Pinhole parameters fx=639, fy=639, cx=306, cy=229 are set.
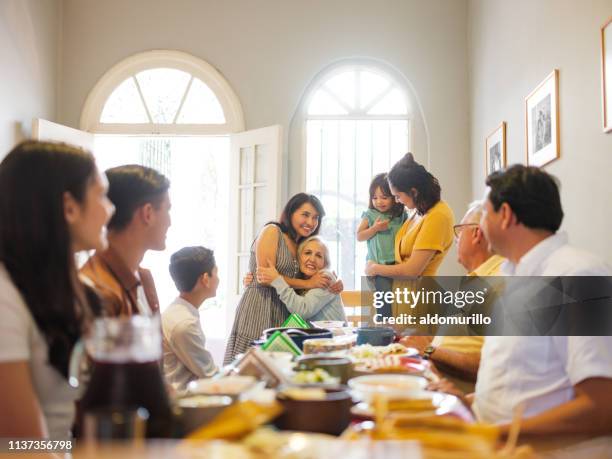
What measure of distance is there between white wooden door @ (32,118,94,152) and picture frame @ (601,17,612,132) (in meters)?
3.81

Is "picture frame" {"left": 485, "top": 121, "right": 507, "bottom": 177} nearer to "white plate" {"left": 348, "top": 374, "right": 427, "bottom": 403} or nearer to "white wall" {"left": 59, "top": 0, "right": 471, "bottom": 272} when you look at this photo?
"white wall" {"left": 59, "top": 0, "right": 471, "bottom": 272}

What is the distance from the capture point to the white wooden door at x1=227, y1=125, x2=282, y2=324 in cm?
523

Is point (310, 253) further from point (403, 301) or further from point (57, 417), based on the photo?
point (57, 417)

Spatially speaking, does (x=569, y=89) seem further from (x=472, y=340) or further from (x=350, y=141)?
(x=350, y=141)

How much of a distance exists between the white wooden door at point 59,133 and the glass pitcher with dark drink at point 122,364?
4541 mm

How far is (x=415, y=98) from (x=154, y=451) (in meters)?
5.14

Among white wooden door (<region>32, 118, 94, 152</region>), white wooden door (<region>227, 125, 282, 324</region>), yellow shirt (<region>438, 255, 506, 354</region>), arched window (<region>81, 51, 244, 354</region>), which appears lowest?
yellow shirt (<region>438, 255, 506, 354</region>)

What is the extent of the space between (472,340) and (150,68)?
439cm

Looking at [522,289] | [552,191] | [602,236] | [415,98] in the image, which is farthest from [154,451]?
[415,98]

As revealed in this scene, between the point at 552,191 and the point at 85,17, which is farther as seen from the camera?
the point at 85,17

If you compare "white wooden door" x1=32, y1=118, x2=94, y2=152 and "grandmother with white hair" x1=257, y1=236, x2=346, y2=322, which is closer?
"grandmother with white hair" x1=257, y1=236, x2=346, y2=322

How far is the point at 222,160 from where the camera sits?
8547mm

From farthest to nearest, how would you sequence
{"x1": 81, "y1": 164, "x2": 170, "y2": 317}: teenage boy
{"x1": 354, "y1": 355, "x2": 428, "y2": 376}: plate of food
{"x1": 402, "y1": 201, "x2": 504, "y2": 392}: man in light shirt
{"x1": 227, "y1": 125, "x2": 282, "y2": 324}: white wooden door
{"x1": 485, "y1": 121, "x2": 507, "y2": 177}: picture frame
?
{"x1": 227, "y1": 125, "x2": 282, "y2": 324}: white wooden door < {"x1": 485, "y1": 121, "x2": 507, "y2": 177}: picture frame < {"x1": 402, "y1": 201, "x2": 504, "y2": 392}: man in light shirt < {"x1": 354, "y1": 355, "x2": 428, "y2": 376}: plate of food < {"x1": 81, "y1": 164, "x2": 170, "y2": 317}: teenage boy

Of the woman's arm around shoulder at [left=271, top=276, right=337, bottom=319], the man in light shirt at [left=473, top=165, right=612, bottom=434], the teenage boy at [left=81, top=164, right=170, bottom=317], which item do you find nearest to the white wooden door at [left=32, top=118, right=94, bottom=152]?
the woman's arm around shoulder at [left=271, top=276, right=337, bottom=319]
